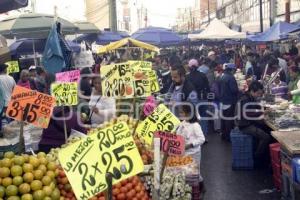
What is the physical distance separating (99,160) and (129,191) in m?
1.22

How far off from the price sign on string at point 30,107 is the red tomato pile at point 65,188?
1.29m

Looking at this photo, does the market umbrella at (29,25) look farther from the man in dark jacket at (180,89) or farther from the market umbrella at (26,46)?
the market umbrella at (26,46)

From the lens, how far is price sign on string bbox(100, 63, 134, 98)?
7.41 meters

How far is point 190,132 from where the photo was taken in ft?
21.8

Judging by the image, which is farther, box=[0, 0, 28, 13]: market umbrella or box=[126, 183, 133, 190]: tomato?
box=[0, 0, 28, 13]: market umbrella

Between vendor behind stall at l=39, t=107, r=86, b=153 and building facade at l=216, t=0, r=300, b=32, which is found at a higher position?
building facade at l=216, t=0, r=300, b=32

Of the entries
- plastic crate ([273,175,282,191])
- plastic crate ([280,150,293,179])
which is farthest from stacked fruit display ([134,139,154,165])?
plastic crate ([273,175,282,191])

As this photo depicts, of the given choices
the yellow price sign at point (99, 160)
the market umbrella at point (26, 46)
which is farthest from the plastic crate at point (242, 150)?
the market umbrella at point (26, 46)

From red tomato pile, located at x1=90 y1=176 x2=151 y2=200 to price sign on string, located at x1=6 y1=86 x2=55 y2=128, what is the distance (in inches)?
57.5

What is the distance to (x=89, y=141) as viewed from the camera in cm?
355

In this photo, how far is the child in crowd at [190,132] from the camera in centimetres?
652

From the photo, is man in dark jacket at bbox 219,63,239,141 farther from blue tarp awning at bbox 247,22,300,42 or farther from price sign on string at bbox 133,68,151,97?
blue tarp awning at bbox 247,22,300,42

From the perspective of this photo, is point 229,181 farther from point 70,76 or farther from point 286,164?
point 70,76

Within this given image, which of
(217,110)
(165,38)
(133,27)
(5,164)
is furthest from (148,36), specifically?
(133,27)
